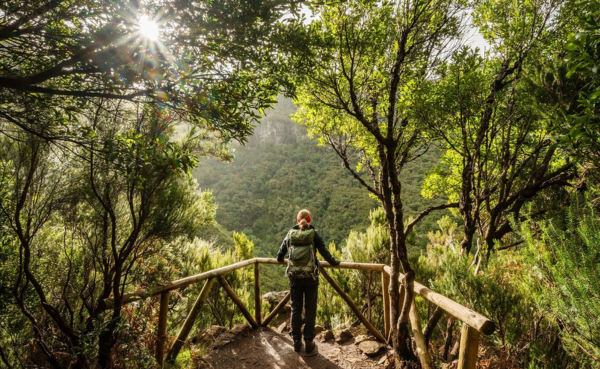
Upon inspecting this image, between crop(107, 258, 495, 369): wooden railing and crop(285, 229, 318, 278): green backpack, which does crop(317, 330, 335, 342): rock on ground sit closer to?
crop(107, 258, 495, 369): wooden railing

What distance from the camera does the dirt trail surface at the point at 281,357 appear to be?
3063 millimetres

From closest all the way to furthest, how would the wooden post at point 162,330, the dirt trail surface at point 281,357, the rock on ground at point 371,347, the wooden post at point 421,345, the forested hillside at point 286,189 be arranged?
the wooden post at point 421,345 < the wooden post at point 162,330 < the dirt trail surface at point 281,357 < the rock on ground at point 371,347 < the forested hillside at point 286,189

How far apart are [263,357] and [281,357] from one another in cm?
25

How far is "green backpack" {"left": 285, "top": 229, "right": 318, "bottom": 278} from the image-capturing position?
10.3 ft

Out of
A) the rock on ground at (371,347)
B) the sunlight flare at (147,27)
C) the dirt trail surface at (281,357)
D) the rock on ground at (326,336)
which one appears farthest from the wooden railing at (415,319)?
the sunlight flare at (147,27)

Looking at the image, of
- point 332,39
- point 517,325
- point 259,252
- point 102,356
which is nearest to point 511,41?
point 332,39

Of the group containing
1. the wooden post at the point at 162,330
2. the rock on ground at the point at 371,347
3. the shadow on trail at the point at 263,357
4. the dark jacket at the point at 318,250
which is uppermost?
the dark jacket at the point at 318,250

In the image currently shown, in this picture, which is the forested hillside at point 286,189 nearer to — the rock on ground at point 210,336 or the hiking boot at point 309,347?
the hiking boot at point 309,347

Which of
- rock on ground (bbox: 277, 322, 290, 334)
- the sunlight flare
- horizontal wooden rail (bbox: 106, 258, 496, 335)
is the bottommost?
rock on ground (bbox: 277, 322, 290, 334)

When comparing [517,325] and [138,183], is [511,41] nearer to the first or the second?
[517,325]

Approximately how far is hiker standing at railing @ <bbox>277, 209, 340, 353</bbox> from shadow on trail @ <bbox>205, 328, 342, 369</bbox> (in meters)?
0.14

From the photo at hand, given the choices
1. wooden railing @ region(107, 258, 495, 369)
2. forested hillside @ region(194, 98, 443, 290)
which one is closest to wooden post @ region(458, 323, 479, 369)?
wooden railing @ region(107, 258, 495, 369)

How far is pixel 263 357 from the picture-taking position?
3.31m

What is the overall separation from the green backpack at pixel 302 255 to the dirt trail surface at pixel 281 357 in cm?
103
